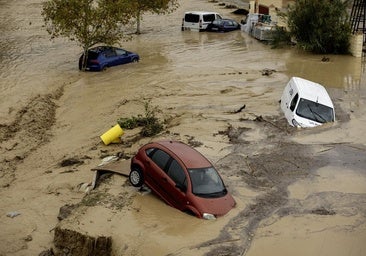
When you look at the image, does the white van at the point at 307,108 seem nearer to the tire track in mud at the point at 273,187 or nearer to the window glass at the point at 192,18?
the tire track in mud at the point at 273,187

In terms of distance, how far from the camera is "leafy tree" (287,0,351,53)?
32.3 meters

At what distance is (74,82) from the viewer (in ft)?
88.7

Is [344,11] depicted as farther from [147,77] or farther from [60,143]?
[60,143]

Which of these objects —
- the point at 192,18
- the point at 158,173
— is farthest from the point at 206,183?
the point at 192,18

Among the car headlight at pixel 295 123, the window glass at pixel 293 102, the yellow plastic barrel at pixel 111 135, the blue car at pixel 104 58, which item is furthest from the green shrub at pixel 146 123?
the blue car at pixel 104 58

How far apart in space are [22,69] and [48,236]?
1750 centimetres

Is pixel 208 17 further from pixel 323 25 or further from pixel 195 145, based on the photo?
pixel 195 145

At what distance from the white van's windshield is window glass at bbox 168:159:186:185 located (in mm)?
7475

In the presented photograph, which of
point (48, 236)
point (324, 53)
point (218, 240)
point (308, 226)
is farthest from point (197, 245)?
point (324, 53)

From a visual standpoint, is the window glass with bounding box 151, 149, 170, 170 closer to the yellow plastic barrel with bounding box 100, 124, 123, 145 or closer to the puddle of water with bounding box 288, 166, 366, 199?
the puddle of water with bounding box 288, 166, 366, 199

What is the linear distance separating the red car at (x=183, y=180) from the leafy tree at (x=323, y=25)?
2091 cm

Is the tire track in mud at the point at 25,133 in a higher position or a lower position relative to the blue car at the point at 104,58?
lower

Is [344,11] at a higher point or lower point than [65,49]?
higher

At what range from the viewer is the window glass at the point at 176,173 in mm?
12641
